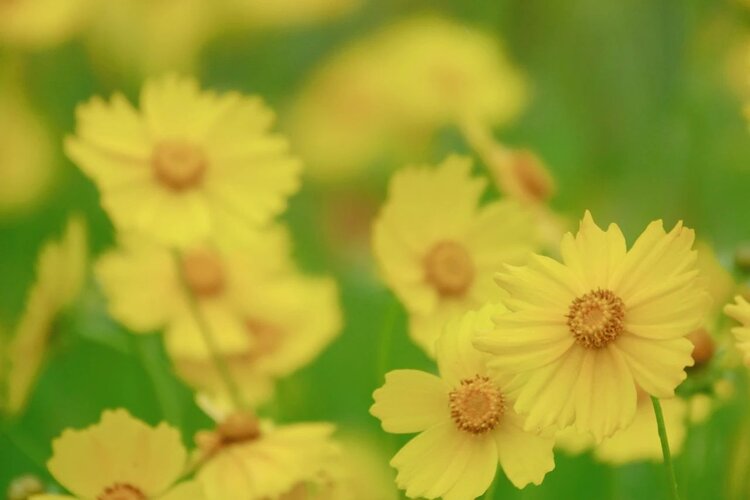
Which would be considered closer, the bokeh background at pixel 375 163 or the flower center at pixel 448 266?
the flower center at pixel 448 266

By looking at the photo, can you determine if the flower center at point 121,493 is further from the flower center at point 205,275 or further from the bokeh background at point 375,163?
the flower center at point 205,275

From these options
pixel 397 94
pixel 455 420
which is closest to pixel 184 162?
pixel 455 420

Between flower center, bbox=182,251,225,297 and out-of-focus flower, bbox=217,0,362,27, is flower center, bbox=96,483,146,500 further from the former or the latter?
out-of-focus flower, bbox=217,0,362,27

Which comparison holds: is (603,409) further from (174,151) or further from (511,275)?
(174,151)

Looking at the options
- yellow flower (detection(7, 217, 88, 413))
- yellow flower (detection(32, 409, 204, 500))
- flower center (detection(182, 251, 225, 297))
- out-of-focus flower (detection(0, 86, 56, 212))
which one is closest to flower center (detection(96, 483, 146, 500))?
yellow flower (detection(32, 409, 204, 500))

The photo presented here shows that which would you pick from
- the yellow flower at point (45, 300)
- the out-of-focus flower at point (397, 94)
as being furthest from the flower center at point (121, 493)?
the out-of-focus flower at point (397, 94)

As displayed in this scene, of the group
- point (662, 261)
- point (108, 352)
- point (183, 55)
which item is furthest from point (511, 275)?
point (183, 55)

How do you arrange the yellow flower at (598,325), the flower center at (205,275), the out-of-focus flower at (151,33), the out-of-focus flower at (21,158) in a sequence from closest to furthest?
the yellow flower at (598,325)
the flower center at (205,275)
the out-of-focus flower at (21,158)
the out-of-focus flower at (151,33)
